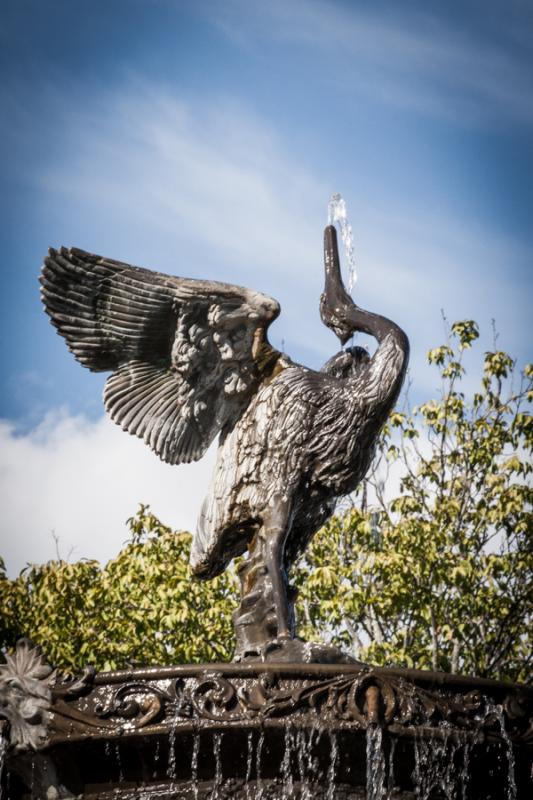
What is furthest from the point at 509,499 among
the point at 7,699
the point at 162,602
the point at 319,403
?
the point at 7,699

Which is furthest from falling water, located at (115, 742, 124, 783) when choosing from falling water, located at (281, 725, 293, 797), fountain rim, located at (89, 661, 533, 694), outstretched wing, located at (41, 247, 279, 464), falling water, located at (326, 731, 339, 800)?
outstretched wing, located at (41, 247, 279, 464)

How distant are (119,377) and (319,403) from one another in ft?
4.07

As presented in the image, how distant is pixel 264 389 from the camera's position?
21.5 ft

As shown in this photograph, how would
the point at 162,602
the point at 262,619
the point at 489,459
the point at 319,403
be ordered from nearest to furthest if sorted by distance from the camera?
the point at 262,619 < the point at 319,403 < the point at 162,602 < the point at 489,459

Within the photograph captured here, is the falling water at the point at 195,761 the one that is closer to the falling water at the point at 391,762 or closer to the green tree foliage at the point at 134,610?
the falling water at the point at 391,762

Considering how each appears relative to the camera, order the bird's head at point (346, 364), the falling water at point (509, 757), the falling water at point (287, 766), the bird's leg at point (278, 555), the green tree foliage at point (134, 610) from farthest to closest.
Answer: the green tree foliage at point (134, 610) < the bird's head at point (346, 364) < the bird's leg at point (278, 555) < the falling water at point (509, 757) < the falling water at point (287, 766)

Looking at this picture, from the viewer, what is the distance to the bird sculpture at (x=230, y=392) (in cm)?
633

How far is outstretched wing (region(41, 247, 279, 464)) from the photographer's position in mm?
6398

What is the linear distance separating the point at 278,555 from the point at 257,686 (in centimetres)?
110

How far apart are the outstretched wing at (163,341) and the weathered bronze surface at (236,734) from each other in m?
1.95

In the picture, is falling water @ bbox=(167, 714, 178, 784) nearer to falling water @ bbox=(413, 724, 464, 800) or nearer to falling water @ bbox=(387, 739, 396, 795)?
falling water @ bbox=(387, 739, 396, 795)

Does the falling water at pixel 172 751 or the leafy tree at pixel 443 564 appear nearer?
the falling water at pixel 172 751

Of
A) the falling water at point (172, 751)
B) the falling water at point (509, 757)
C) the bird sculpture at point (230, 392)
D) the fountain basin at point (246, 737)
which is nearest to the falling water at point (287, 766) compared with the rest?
the fountain basin at point (246, 737)

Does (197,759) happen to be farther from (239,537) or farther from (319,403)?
(319,403)
